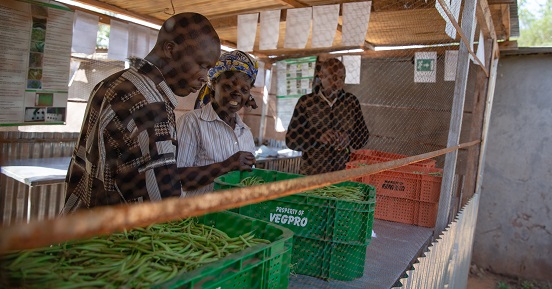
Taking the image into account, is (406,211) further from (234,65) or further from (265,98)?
(265,98)

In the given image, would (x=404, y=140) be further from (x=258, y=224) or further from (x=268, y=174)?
(x=258, y=224)

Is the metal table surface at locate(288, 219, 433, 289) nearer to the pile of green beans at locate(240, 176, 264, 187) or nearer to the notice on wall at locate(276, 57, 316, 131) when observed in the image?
the pile of green beans at locate(240, 176, 264, 187)

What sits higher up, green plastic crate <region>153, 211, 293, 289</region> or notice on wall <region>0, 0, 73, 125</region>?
notice on wall <region>0, 0, 73, 125</region>

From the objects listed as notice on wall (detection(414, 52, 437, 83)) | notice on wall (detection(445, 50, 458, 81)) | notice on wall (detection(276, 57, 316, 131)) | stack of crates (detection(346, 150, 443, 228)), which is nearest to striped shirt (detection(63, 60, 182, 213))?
stack of crates (detection(346, 150, 443, 228))

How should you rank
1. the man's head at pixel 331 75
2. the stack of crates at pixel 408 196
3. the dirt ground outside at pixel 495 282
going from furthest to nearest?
the dirt ground outside at pixel 495 282
the man's head at pixel 331 75
the stack of crates at pixel 408 196

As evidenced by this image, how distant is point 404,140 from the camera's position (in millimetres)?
6855

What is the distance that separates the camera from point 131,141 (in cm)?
133

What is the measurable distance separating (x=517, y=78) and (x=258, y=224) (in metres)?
6.89

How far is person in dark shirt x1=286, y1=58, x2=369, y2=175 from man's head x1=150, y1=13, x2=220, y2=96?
1.97 metres

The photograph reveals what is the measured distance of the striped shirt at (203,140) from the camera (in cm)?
236

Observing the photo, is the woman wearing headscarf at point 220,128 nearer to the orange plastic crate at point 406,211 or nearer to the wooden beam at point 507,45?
the orange plastic crate at point 406,211

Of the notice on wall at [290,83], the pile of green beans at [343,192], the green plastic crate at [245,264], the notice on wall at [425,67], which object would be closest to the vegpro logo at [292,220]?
the pile of green beans at [343,192]

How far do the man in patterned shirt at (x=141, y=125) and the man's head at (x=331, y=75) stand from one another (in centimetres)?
203

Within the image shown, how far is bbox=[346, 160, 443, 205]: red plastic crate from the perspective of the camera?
336 centimetres
